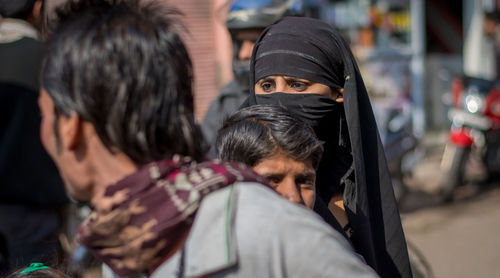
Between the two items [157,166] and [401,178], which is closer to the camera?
[157,166]

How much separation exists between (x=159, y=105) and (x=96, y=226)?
0.25 meters

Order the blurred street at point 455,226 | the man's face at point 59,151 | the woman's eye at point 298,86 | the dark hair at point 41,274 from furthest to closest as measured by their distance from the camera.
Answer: the blurred street at point 455,226, the woman's eye at point 298,86, the dark hair at point 41,274, the man's face at point 59,151

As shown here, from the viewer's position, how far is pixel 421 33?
1009 centimetres

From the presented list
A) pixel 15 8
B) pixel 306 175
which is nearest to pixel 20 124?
pixel 15 8

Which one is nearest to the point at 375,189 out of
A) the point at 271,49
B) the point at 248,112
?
the point at 248,112

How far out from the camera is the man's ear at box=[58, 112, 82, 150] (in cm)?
122

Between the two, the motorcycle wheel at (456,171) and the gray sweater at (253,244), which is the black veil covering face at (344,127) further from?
the motorcycle wheel at (456,171)

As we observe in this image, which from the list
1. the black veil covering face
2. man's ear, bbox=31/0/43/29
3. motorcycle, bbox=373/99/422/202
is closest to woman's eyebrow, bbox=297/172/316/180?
the black veil covering face

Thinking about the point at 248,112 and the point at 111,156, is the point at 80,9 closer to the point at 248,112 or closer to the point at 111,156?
the point at 111,156

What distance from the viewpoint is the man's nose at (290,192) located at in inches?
74.7

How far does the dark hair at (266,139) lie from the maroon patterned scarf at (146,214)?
2.43 ft

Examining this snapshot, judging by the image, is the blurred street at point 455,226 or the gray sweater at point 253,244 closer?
the gray sweater at point 253,244

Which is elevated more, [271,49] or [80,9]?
[80,9]

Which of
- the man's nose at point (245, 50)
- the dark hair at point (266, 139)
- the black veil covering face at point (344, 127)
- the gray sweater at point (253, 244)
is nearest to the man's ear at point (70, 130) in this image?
the gray sweater at point (253, 244)
